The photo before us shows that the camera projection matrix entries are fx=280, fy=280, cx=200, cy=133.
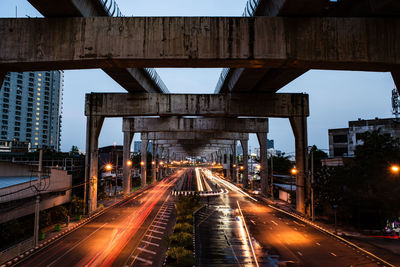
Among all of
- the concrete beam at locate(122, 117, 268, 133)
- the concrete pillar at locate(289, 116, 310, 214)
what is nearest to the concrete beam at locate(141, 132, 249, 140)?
the concrete beam at locate(122, 117, 268, 133)

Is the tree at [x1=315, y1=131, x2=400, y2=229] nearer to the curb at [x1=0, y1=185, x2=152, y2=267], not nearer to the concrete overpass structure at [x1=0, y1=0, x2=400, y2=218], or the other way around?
the concrete overpass structure at [x1=0, y1=0, x2=400, y2=218]

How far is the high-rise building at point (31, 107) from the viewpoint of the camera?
417ft

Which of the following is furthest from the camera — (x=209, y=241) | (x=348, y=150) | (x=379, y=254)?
(x=348, y=150)

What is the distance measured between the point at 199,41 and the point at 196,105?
62.1 ft

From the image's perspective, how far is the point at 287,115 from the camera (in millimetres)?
35406

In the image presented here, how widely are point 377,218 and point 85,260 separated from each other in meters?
27.5

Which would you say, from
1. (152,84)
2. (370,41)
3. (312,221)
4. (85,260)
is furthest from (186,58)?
(312,221)

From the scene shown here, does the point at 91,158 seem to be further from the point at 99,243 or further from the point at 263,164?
the point at 263,164

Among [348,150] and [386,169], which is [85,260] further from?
[348,150]

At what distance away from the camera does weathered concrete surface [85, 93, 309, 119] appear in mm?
34625

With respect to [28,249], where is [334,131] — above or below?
above

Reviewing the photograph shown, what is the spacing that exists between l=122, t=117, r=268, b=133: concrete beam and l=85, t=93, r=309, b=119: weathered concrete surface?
11.5 meters

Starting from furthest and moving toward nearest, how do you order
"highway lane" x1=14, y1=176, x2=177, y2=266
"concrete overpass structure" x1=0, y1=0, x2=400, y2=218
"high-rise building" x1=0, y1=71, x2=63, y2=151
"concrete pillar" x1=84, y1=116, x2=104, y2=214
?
"high-rise building" x1=0, y1=71, x2=63, y2=151, "concrete pillar" x1=84, y1=116, x2=104, y2=214, "highway lane" x1=14, y1=176, x2=177, y2=266, "concrete overpass structure" x1=0, y1=0, x2=400, y2=218

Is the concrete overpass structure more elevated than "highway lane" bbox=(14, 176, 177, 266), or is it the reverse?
the concrete overpass structure
